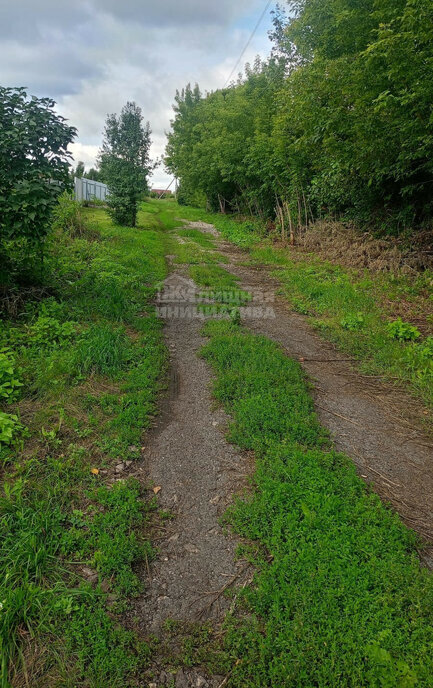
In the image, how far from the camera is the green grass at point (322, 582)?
1568 millimetres

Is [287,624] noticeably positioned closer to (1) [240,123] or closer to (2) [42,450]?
(2) [42,450]

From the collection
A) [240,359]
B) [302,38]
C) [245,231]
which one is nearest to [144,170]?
[245,231]

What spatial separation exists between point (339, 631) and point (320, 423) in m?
1.80

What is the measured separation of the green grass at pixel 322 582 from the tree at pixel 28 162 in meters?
3.55

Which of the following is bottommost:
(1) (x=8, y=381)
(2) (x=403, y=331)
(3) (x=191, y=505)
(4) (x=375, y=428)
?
(3) (x=191, y=505)

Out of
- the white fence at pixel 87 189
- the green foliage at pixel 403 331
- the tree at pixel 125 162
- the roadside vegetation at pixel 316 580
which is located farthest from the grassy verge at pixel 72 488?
the white fence at pixel 87 189

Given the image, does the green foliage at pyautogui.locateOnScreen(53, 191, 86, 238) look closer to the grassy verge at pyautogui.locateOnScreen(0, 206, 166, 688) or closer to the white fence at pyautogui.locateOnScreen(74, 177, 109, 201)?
the grassy verge at pyautogui.locateOnScreen(0, 206, 166, 688)

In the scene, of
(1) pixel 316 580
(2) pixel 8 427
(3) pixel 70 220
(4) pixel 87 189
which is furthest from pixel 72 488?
(4) pixel 87 189

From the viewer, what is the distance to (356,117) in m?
6.57

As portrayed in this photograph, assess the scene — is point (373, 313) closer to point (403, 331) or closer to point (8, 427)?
point (403, 331)

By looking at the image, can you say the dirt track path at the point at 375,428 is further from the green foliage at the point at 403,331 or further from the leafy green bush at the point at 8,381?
the leafy green bush at the point at 8,381

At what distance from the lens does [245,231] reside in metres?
17.8

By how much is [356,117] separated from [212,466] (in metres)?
6.80

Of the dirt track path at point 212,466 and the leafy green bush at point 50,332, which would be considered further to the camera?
the leafy green bush at point 50,332
